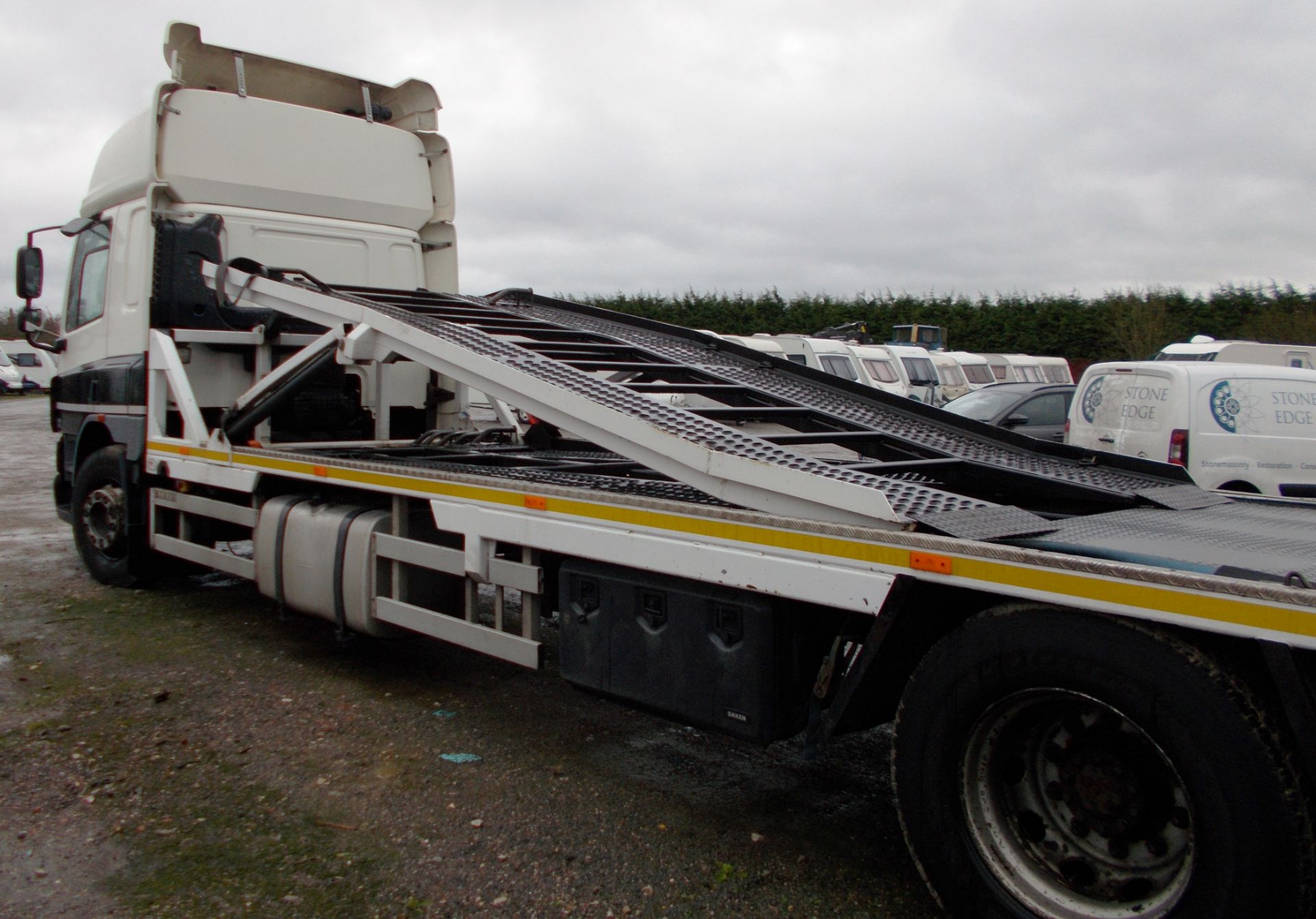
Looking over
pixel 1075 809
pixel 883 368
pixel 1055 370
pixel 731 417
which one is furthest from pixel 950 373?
pixel 1075 809

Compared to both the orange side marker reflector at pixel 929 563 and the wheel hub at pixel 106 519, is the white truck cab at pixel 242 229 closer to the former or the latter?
the wheel hub at pixel 106 519

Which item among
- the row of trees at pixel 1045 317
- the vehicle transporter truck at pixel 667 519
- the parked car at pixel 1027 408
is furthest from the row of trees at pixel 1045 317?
the vehicle transporter truck at pixel 667 519

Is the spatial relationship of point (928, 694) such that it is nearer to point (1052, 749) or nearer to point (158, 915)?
point (1052, 749)

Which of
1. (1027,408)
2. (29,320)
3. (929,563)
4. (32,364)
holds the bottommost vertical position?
(929,563)

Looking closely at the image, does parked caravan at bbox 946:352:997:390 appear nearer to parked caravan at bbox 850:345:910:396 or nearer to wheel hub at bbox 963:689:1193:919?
parked caravan at bbox 850:345:910:396

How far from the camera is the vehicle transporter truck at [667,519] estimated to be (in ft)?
8.02

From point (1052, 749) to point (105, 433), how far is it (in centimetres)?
702

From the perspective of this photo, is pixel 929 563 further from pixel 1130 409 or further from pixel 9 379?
pixel 9 379

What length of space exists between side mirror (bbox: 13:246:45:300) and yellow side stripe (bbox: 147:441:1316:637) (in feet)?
15.2

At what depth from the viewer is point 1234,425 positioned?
8398mm

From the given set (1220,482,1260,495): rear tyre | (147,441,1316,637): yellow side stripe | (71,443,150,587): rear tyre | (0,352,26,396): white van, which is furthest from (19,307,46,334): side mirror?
(0,352,26,396): white van

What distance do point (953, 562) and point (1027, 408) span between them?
981cm

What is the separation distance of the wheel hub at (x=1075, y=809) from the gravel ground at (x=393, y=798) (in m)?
0.54

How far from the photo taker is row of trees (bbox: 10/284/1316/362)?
3241 centimetres
